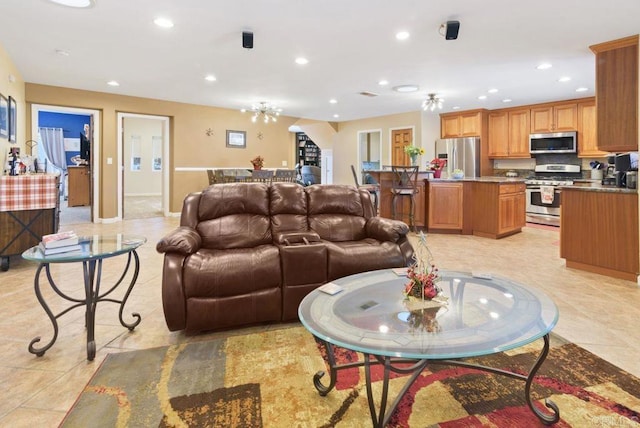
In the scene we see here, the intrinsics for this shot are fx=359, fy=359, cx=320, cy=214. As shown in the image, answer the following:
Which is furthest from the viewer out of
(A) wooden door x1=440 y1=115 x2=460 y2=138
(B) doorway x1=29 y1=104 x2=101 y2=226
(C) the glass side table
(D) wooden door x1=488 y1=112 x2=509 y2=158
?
(A) wooden door x1=440 y1=115 x2=460 y2=138

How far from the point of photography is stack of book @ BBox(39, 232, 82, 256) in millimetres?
1982

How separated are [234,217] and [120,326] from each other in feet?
3.68

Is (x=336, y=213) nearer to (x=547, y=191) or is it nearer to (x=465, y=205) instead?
(x=465, y=205)

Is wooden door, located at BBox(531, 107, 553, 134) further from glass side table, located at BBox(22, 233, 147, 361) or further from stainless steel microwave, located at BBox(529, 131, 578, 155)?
glass side table, located at BBox(22, 233, 147, 361)

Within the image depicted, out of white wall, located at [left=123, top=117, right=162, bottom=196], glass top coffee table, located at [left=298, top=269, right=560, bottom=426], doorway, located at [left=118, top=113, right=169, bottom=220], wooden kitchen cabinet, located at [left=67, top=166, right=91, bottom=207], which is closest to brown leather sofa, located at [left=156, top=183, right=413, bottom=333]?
glass top coffee table, located at [left=298, top=269, right=560, bottom=426]

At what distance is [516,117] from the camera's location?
7.81 meters

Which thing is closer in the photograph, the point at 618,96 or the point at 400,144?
the point at 618,96

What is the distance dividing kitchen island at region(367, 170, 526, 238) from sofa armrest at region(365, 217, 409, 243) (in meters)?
3.23

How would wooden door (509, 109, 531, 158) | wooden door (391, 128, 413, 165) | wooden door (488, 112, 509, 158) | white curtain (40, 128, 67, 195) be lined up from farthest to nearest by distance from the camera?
white curtain (40, 128, 67, 195) < wooden door (391, 128, 413, 165) < wooden door (488, 112, 509, 158) < wooden door (509, 109, 531, 158)

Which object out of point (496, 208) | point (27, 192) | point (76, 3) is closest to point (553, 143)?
point (496, 208)

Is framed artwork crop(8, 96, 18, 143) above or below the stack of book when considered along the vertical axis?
above

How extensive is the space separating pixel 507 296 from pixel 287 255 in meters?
1.32

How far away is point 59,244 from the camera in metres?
2.02

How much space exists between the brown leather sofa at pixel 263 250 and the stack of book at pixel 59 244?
454mm
